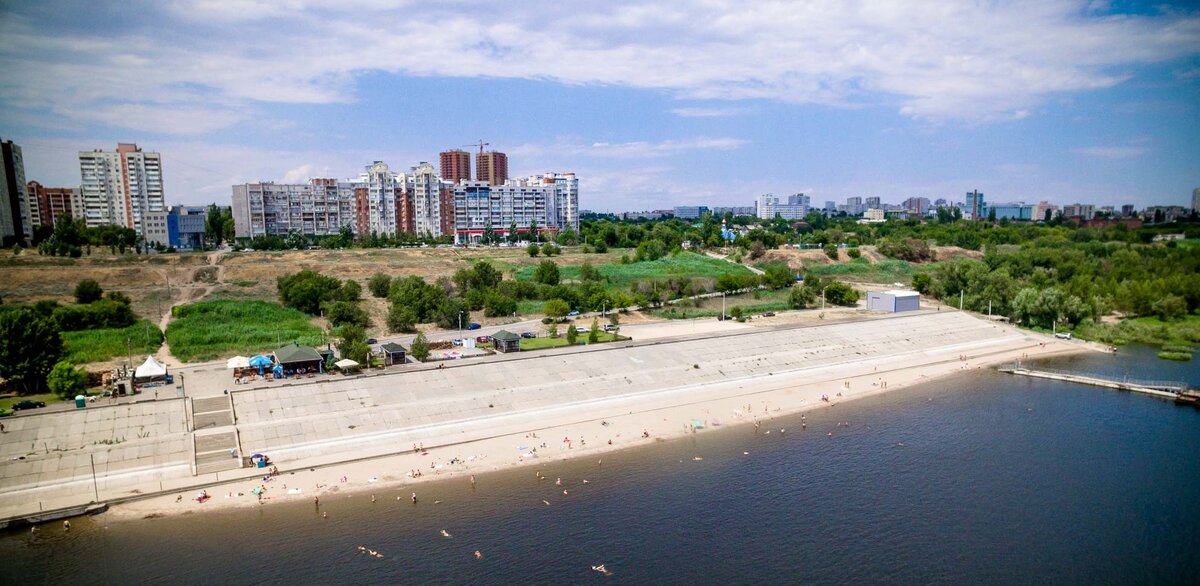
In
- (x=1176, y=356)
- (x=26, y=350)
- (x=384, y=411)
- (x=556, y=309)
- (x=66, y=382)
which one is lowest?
(x=1176, y=356)

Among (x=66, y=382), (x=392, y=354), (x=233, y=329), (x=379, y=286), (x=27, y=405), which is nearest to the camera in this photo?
(x=27, y=405)

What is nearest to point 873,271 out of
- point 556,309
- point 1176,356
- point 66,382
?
point 1176,356

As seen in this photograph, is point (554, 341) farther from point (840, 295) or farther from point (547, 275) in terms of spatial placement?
point (840, 295)

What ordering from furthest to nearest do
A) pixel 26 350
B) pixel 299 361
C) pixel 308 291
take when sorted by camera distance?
pixel 308 291 → pixel 299 361 → pixel 26 350

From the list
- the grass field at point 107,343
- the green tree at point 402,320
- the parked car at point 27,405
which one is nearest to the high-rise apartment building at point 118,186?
the grass field at point 107,343

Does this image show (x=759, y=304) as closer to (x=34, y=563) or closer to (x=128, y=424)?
(x=128, y=424)

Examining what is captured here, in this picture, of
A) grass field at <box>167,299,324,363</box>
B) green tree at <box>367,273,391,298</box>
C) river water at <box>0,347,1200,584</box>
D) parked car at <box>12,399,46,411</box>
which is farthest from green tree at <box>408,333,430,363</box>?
green tree at <box>367,273,391,298</box>

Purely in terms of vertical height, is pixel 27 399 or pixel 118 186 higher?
pixel 118 186

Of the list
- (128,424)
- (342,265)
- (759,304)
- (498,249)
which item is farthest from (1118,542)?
(498,249)
